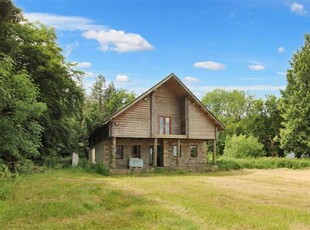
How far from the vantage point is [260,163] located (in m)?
34.5

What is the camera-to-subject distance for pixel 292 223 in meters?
8.76

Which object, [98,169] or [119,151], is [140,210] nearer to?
[98,169]

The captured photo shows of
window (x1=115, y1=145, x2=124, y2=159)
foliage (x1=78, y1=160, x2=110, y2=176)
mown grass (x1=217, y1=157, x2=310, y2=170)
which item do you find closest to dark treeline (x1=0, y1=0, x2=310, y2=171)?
foliage (x1=78, y1=160, x2=110, y2=176)

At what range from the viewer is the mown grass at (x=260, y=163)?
31812mm

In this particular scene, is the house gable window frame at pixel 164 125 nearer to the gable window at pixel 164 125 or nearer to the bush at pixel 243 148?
the gable window at pixel 164 125

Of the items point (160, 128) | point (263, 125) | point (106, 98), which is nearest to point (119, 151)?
point (160, 128)

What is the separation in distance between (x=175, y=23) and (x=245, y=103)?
193 feet

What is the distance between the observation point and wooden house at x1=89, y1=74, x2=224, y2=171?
27.9 m

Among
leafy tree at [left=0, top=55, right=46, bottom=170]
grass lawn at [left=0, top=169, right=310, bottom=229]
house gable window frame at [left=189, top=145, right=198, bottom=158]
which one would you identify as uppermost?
leafy tree at [left=0, top=55, right=46, bottom=170]

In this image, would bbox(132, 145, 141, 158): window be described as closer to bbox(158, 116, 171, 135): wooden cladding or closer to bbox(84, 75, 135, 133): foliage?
bbox(158, 116, 171, 135): wooden cladding

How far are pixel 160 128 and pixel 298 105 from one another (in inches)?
927

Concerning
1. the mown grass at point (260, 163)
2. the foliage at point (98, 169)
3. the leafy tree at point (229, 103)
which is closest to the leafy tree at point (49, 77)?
the foliage at point (98, 169)

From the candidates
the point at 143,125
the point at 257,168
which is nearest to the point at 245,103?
the point at 257,168

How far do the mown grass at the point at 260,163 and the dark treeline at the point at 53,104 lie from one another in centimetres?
965
